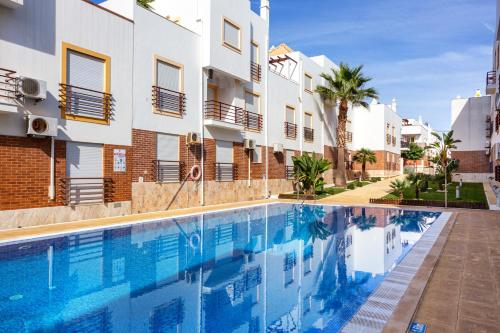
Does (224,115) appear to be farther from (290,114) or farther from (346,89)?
(346,89)

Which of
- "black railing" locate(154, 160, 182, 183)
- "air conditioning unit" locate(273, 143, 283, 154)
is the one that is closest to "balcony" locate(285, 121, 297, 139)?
"air conditioning unit" locate(273, 143, 283, 154)

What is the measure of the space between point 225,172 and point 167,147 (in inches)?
175

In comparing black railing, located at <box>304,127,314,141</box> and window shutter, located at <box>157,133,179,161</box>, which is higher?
black railing, located at <box>304,127,314,141</box>

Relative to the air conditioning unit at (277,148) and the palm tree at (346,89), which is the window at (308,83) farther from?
the air conditioning unit at (277,148)

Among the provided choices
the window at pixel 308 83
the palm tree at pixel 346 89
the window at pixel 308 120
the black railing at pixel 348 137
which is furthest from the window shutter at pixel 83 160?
the black railing at pixel 348 137

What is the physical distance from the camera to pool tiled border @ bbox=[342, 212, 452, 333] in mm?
4105

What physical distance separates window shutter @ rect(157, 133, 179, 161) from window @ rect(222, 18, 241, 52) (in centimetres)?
632

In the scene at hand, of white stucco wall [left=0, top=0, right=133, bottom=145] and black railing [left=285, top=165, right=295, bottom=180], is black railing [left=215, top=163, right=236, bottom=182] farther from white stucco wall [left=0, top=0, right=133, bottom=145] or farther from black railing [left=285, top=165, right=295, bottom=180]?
black railing [left=285, top=165, right=295, bottom=180]

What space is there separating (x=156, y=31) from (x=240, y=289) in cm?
1343

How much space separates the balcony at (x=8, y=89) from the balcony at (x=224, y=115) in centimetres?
891

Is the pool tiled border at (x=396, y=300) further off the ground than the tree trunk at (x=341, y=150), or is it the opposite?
the tree trunk at (x=341, y=150)

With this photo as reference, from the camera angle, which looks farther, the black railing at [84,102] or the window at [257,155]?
the window at [257,155]

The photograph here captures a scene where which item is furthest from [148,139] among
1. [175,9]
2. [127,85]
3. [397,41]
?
[397,41]

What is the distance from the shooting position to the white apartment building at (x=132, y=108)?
36.5ft
